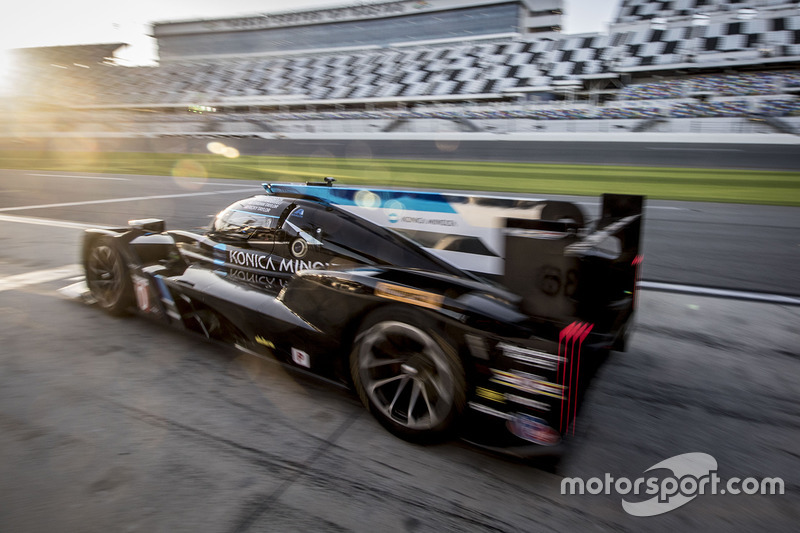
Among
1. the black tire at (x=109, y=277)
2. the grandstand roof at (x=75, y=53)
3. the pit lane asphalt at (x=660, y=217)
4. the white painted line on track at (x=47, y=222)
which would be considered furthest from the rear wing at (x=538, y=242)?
the grandstand roof at (x=75, y=53)

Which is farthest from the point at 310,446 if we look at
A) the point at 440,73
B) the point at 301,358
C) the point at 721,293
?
the point at 440,73

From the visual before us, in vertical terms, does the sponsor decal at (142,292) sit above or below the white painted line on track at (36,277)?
above

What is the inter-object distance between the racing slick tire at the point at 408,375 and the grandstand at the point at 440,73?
1905 cm

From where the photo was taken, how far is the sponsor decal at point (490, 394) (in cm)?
215

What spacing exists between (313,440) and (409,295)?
2.89 ft

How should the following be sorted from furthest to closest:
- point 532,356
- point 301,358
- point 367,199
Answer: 1. point 367,199
2. point 301,358
3. point 532,356

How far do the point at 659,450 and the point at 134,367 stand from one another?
10.2 feet

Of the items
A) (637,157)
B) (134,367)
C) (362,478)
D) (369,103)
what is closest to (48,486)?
(134,367)

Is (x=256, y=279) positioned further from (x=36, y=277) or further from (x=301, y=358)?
(x=36, y=277)

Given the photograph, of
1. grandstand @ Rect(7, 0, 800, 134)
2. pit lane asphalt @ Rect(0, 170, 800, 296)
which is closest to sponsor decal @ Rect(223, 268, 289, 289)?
pit lane asphalt @ Rect(0, 170, 800, 296)

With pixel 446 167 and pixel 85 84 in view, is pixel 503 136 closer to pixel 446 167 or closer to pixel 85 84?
pixel 446 167

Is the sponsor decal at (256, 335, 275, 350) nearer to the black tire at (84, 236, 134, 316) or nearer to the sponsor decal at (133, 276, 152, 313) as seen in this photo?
the sponsor decal at (133, 276, 152, 313)

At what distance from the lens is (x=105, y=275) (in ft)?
13.6

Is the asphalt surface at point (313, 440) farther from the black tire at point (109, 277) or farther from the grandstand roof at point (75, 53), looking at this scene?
the grandstand roof at point (75, 53)
